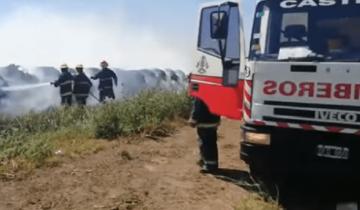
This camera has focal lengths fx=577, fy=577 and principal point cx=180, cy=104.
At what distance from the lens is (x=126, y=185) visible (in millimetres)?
6883

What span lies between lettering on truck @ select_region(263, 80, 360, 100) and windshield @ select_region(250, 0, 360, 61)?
26 cm

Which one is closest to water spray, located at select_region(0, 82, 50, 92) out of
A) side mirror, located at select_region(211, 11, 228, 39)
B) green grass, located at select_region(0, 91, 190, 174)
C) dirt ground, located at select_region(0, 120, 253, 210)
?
green grass, located at select_region(0, 91, 190, 174)

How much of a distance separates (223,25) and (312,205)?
2.31 m

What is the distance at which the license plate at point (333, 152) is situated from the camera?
566 centimetres

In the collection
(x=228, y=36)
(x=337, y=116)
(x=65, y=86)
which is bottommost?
(x=65, y=86)

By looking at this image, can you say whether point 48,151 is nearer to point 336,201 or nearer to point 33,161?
point 33,161

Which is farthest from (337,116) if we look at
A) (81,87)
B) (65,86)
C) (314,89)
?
(65,86)

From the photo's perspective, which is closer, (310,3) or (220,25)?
(310,3)

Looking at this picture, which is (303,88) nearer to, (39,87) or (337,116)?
(337,116)

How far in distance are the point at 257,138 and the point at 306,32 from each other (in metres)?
1.21

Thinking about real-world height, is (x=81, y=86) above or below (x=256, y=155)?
below

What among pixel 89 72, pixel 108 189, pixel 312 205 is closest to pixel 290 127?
pixel 312 205

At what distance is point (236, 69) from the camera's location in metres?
6.95

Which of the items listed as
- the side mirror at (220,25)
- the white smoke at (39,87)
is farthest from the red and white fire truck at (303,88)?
the white smoke at (39,87)
